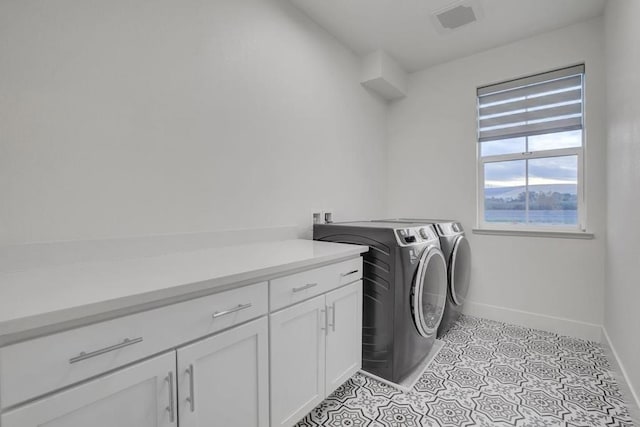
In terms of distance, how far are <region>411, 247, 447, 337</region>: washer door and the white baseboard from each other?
0.98 metres

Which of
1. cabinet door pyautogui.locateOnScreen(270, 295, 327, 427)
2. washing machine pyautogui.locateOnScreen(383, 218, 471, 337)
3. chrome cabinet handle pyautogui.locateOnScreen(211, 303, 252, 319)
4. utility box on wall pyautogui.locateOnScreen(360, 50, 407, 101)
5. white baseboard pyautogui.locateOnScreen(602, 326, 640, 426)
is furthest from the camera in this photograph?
utility box on wall pyautogui.locateOnScreen(360, 50, 407, 101)

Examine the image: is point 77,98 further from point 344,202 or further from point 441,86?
point 441,86

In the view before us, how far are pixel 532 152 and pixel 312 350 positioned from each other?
2.63 meters

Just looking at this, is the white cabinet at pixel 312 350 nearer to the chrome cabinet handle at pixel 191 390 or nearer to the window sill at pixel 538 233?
the chrome cabinet handle at pixel 191 390

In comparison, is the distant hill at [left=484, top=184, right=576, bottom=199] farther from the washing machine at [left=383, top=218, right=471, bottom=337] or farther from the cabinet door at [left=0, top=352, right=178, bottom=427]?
the cabinet door at [left=0, top=352, right=178, bottom=427]

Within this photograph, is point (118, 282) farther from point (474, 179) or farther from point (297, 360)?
point (474, 179)

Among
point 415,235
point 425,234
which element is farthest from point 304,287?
point 425,234

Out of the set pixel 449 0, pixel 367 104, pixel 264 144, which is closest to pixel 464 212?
pixel 367 104

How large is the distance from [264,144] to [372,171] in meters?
1.48

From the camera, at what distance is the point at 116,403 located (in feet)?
2.59

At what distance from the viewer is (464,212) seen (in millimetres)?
2898

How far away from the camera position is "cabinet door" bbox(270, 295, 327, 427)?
1.21 metres

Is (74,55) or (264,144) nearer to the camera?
(74,55)

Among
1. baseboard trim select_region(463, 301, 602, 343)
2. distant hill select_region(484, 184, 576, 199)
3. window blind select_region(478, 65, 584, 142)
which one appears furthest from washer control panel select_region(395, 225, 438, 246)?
window blind select_region(478, 65, 584, 142)
